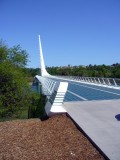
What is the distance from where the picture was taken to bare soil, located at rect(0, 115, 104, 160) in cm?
654

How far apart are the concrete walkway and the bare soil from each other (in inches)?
8.6

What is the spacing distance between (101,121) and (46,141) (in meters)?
1.93

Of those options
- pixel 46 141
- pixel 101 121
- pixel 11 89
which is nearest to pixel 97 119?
pixel 101 121

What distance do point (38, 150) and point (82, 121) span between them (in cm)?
215

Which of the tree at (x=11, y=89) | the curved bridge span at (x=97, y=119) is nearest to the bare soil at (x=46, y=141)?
the curved bridge span at (x=97, y=119)

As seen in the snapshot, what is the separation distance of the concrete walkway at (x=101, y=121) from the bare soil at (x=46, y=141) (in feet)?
0.71

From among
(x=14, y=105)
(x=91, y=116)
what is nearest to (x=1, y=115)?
(x=14, y=105)

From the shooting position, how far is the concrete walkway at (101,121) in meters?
6.63

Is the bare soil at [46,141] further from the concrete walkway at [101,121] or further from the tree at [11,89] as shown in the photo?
the tree at [11,89]

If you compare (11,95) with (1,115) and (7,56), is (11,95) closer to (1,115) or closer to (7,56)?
(1,115)

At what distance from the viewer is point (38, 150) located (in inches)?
273

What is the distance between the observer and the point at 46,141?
757 centimetres

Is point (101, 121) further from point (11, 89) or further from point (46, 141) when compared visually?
point (11, 89)

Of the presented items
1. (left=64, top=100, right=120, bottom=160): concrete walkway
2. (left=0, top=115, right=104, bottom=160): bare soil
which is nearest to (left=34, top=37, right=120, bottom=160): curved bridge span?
(left=64, top=100, right=120, bottom=160): concrete walkway
